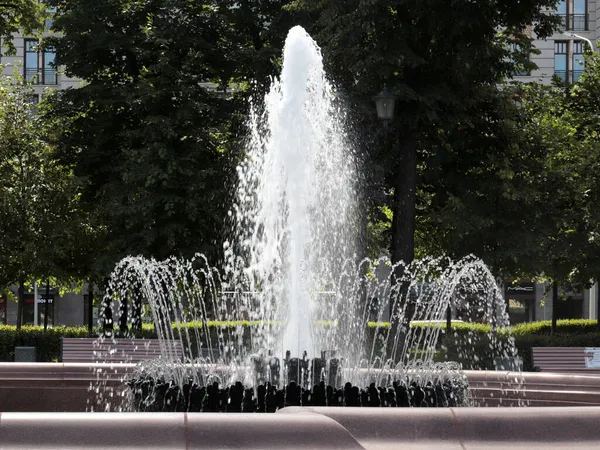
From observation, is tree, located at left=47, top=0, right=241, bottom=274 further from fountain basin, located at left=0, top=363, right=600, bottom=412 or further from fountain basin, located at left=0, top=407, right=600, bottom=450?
fountain basin, located at left=0, top=407, right=600, bottom=450

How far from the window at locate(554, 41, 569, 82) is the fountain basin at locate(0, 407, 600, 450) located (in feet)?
138

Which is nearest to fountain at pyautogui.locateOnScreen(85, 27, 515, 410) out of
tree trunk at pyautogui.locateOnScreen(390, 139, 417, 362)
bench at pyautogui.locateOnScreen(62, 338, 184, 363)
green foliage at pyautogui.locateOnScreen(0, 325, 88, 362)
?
bench at pyautogui.locateOnScreen(62, 338, 184, 363)

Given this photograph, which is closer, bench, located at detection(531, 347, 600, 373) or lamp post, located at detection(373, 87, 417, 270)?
bench, located at detection(531, 347, 600, 373)

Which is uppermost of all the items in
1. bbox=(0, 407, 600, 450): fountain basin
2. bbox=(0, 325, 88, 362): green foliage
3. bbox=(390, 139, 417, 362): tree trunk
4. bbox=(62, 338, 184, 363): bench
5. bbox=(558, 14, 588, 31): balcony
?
bbox=(558, 14, 588, 31): balcony

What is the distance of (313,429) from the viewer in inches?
271

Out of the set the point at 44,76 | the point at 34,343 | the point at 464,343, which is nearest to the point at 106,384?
the point at 34,343

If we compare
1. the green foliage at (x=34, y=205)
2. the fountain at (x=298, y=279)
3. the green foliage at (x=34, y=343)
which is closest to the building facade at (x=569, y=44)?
the fountain at (x=298, y=279)

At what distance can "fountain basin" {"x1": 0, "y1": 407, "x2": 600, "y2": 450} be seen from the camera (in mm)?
6727

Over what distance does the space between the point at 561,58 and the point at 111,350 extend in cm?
3504

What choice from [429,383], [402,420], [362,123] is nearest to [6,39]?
[362,123]

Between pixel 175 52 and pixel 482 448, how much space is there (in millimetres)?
21653

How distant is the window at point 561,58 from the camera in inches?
1876

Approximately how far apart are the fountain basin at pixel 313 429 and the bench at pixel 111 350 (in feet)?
35.7

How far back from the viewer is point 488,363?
21.5 metres
